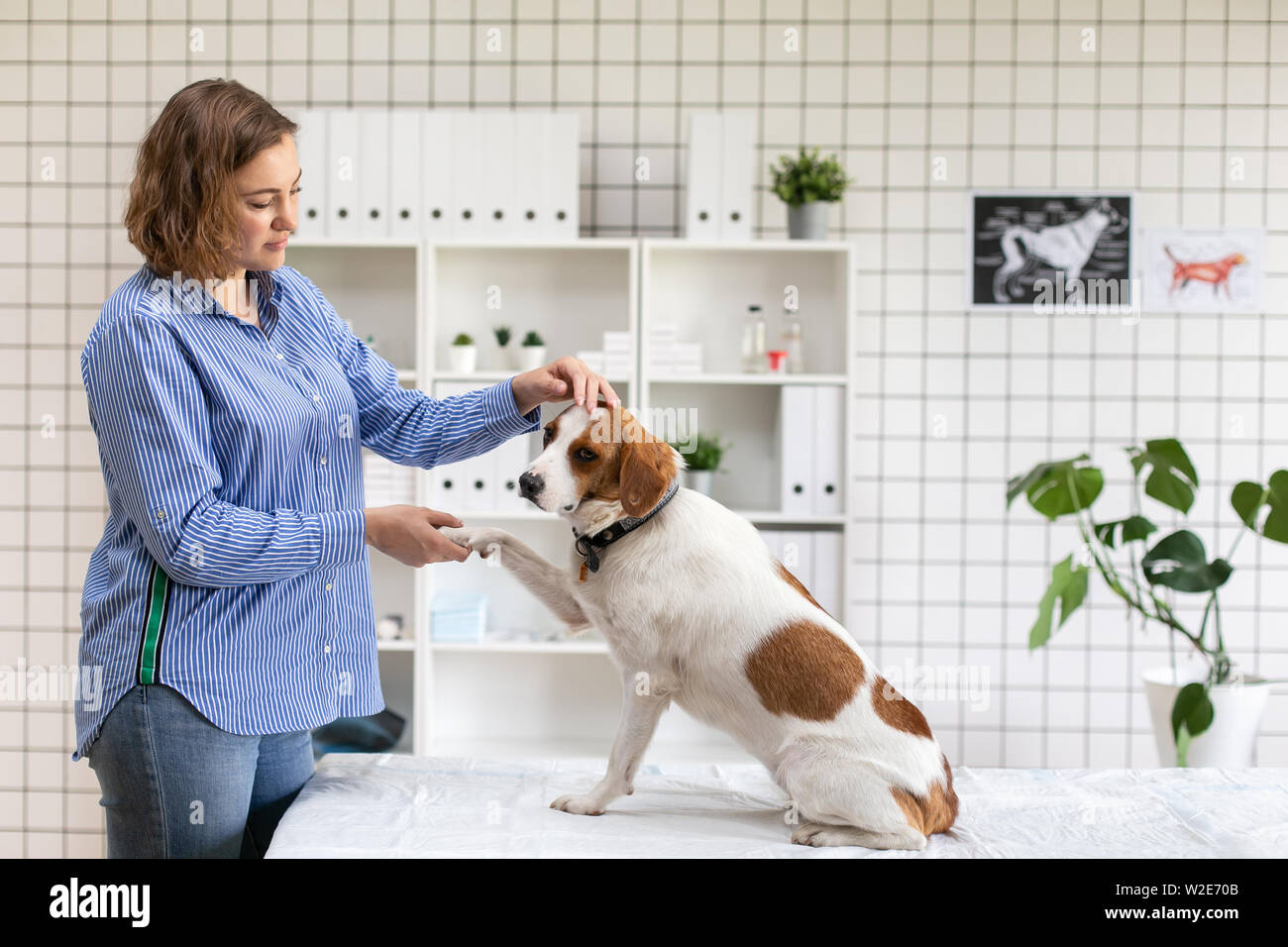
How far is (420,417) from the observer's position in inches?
61.4

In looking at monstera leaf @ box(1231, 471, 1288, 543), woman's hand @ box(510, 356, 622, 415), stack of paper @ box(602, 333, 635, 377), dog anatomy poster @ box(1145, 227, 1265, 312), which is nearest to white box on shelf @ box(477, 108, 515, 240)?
stack of paper @ box(602, 333, 635, 377)

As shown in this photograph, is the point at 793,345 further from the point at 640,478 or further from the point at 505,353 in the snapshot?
the point at 640,478

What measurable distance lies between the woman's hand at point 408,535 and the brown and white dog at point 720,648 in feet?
0.34

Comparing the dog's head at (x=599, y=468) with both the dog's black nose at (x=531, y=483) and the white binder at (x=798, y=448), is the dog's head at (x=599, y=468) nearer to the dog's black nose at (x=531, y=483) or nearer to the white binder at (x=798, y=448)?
the dog's black nose at (x=531, y=483)

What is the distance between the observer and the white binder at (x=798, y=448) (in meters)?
2.78

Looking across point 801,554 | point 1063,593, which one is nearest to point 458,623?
point 801,554

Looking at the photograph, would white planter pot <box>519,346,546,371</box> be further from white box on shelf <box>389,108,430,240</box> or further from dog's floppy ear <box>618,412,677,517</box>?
dog's floppy ear <box>618,412,677,517</box>

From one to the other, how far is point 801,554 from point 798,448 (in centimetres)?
31

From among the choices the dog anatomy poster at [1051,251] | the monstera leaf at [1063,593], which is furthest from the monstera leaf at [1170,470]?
the dog anatomy poster at [1051,251]

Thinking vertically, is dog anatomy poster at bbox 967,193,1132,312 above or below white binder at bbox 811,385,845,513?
above

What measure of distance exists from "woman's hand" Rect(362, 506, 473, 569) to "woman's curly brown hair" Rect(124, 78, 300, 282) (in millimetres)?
392

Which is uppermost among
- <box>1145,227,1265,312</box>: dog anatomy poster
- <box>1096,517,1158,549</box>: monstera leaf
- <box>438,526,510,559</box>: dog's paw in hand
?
<box>1145,227,1265,312</box>: dog anatomy poster

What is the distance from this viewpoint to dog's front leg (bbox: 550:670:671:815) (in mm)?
1417

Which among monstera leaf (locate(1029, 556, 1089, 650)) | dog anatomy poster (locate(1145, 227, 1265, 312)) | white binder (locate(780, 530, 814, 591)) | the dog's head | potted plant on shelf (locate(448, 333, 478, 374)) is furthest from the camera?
dog anatomy poster (locate(1145, 227, 1265, 312))
